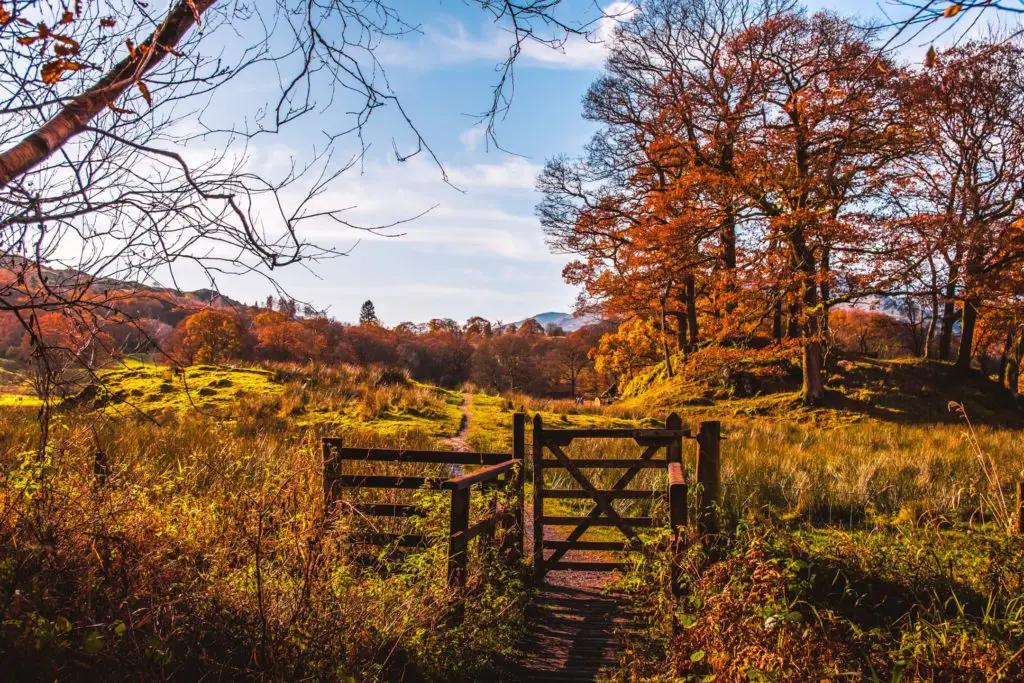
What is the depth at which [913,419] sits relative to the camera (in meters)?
20.7

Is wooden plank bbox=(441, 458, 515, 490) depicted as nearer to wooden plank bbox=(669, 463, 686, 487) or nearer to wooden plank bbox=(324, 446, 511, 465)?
wooden plank bbox=(324, 446, 511, 465)

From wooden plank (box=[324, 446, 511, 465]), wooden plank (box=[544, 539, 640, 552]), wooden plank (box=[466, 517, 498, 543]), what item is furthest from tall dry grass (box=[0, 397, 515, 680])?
wooden plank (box=[544, 539, 640, 552])

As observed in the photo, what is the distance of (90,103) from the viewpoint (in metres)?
3.10

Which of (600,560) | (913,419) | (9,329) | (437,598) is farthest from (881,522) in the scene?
(913,419)

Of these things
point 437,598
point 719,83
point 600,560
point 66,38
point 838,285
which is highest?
point 719,83

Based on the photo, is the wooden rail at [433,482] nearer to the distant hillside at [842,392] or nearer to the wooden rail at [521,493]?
the wooden rail at [521,493]

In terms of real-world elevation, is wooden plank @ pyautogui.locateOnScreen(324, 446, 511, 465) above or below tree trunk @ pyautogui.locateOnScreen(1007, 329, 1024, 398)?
below

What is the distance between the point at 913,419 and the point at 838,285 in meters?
5.29

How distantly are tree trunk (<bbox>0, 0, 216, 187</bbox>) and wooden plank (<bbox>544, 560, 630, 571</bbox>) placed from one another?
6.12 metres

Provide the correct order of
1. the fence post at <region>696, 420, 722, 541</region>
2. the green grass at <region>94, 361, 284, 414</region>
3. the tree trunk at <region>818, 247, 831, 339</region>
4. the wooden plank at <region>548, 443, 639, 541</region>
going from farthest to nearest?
the tree trunk at <region>818, 247, 831, 339</region> → the green grass at <region>94, 361, 284, 414</region> → the wooden plank at <region>548, 443, 639, 541</region> → the fence post at <region>696, 420, 722, 541</region>

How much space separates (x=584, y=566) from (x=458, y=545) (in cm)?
306

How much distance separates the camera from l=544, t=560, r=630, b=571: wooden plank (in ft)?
24.8

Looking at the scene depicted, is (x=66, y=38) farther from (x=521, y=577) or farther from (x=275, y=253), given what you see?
(x=521, y=577)

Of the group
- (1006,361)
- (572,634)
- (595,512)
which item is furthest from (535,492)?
(1006,361)
